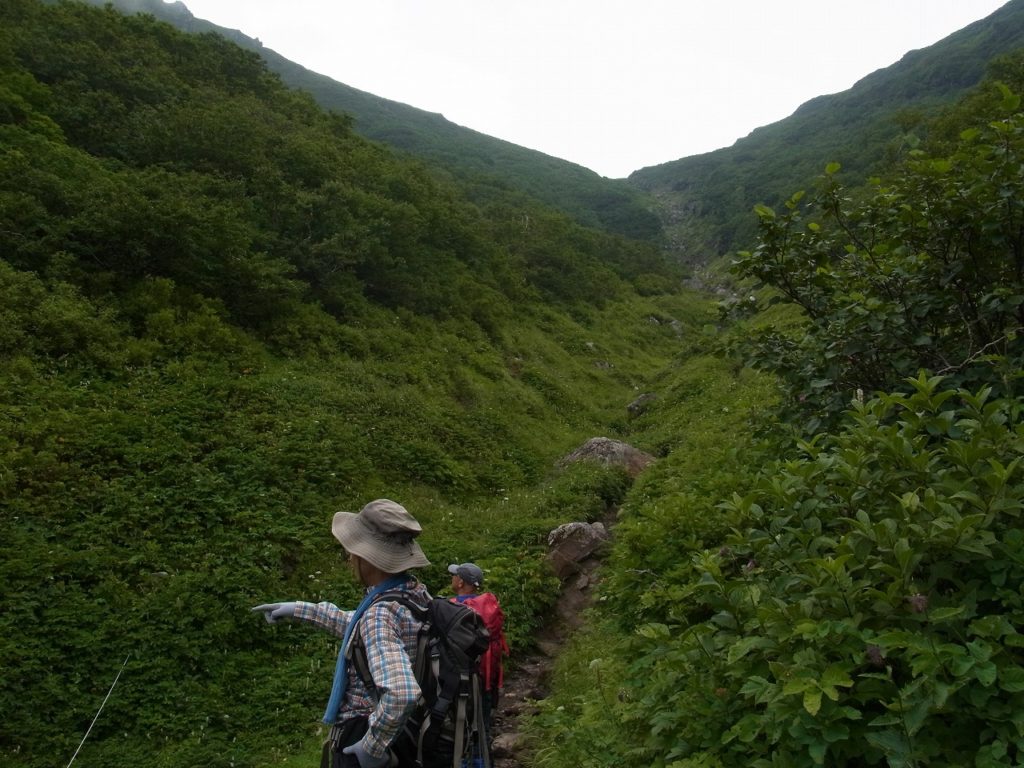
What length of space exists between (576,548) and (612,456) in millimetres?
4894

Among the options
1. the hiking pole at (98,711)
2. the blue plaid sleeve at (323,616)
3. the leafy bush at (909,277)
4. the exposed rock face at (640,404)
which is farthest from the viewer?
the exposed rock face at (640,404)

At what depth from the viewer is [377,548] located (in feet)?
11.4

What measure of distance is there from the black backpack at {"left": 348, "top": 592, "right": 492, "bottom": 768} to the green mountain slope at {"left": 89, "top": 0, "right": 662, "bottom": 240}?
47.3m

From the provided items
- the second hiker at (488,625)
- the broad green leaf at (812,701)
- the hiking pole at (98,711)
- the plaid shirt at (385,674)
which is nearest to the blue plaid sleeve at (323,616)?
the plaid shirt at (385,674)

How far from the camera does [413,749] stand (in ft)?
10.9

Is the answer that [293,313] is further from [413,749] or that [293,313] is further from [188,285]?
[413,749]

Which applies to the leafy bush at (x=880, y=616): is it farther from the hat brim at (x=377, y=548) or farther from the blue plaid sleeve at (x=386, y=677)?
the hat brim at (x=377, y=548)

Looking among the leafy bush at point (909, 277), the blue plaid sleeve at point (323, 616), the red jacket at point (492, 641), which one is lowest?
the red jacket at point (492, 641)

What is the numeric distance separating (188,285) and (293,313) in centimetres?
252

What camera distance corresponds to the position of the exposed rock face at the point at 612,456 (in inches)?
600

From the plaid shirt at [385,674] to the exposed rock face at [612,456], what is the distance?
39.2 ft

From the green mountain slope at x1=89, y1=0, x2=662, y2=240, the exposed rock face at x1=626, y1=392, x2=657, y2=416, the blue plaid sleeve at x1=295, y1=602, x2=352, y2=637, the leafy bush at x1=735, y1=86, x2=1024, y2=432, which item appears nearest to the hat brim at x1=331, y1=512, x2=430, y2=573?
the blue plaid sleeve at x1=295, y1=602, x2=352, y2=637

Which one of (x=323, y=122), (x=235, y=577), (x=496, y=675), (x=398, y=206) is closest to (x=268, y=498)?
(x=235, y=577)

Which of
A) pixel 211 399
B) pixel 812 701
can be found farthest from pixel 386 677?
pixel 211 399
